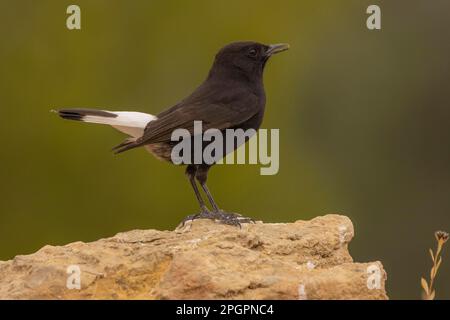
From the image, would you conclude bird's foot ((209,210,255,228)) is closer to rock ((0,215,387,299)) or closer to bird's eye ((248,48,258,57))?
rock ((0,215,387,299))

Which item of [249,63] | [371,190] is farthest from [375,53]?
[249,63]

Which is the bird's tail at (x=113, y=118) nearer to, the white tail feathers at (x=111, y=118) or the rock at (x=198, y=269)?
the white tail feathers at (x=111, y=118)

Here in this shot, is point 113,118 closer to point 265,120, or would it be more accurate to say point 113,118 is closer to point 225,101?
point 225,101

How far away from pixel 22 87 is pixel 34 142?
817 mm

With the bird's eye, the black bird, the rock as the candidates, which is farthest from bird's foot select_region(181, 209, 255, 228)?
the bird's eye

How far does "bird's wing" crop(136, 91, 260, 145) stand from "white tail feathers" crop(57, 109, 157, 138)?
91 mm

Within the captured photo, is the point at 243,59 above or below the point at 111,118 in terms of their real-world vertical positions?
above

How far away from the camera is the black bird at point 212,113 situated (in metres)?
8.30

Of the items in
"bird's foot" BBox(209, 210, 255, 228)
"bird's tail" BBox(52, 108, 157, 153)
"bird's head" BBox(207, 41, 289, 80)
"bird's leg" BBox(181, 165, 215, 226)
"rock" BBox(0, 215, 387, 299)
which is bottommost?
"rock" BBox(0, 215, 387, 299)

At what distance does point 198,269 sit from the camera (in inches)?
251

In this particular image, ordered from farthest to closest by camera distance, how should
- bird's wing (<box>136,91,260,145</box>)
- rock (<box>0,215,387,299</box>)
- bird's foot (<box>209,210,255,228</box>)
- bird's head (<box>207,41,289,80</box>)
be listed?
bird's head (<box>207,41,289,80</box>), bird's wing (<box>136,91,260,145</box>), bird's foot (<box>209,210,255,228</box>), rock (<box>0,215,387,299</box>)

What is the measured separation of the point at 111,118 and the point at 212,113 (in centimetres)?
76

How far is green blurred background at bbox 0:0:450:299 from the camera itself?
14086 millimetres

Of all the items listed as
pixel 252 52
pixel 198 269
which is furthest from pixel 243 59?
pixel 198 269
